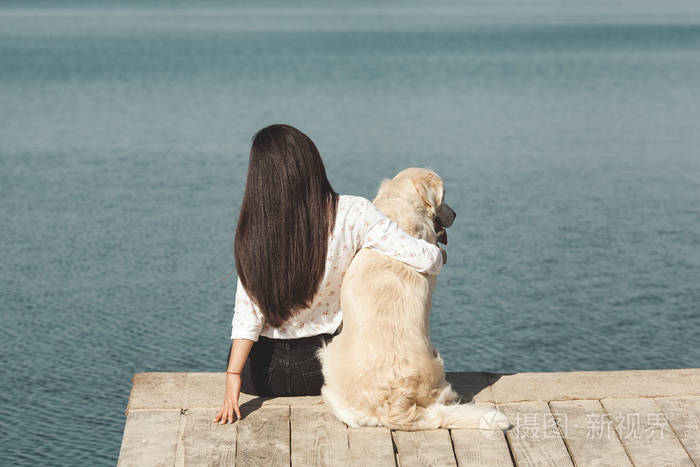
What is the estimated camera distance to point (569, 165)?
14.0 metres

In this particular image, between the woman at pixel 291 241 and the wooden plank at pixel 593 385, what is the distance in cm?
77

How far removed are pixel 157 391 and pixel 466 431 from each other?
150 cm

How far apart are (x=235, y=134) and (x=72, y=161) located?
11.5ft

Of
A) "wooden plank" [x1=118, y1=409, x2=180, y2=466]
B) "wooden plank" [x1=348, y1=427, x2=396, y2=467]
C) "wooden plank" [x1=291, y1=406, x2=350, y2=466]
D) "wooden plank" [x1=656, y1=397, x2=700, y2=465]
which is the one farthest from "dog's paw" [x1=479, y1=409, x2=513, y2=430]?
"wooden plank" [x1=118, y1=409, x2=180, y2=466]

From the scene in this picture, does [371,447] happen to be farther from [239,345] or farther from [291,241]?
[291,241]

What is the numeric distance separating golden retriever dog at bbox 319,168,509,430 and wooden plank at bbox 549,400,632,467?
306 mm

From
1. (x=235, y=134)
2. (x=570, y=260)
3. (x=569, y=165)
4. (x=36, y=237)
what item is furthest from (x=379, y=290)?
(x=235, y=134)

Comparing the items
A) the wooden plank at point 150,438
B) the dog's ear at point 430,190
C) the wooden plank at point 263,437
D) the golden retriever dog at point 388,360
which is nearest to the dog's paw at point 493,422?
the golden retriever dog at point 388,360

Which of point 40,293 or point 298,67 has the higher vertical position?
point 40,293

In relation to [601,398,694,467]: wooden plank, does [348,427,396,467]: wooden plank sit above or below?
below

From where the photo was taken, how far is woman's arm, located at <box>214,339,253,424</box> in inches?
145

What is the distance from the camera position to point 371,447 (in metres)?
3.46

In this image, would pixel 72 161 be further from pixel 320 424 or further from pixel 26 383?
pixel 320 424

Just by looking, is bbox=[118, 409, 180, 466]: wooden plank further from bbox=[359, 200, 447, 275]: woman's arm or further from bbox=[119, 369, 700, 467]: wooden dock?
bbox=[359, 200, 447, 275]: woman's arm
